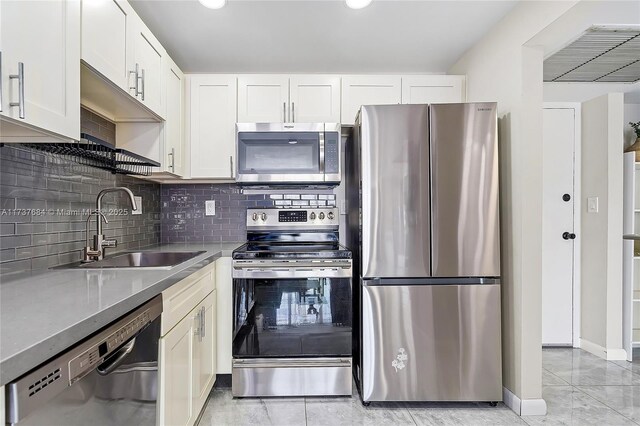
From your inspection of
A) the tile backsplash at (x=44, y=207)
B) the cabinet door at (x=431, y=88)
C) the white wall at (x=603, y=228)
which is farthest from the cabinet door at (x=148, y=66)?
the white wall at (x=603, y=228)

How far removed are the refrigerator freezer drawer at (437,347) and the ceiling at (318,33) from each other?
160cm

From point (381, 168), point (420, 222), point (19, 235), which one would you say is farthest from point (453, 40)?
point (19, 235)

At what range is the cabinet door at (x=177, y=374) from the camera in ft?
4.26

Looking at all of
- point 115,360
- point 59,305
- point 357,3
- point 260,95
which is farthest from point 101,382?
point 260,95

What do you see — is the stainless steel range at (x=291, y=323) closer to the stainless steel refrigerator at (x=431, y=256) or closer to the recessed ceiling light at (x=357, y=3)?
the stainless steel refrigerator at (x=431, y=256)

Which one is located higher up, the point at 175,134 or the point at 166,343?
the point at 175,134

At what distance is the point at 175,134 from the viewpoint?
235 cm

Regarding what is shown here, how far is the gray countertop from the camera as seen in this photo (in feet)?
2.14

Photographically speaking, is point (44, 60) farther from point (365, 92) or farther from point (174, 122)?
point (365, 92)

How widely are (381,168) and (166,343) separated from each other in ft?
4.73

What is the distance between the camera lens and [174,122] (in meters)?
2.33

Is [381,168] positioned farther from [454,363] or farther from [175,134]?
[175,134]

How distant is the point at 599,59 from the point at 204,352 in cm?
351

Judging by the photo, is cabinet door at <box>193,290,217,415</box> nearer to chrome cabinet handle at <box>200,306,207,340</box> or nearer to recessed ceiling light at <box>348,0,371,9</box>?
chrome cabinet handle at <box>200,306,207,340</box>
